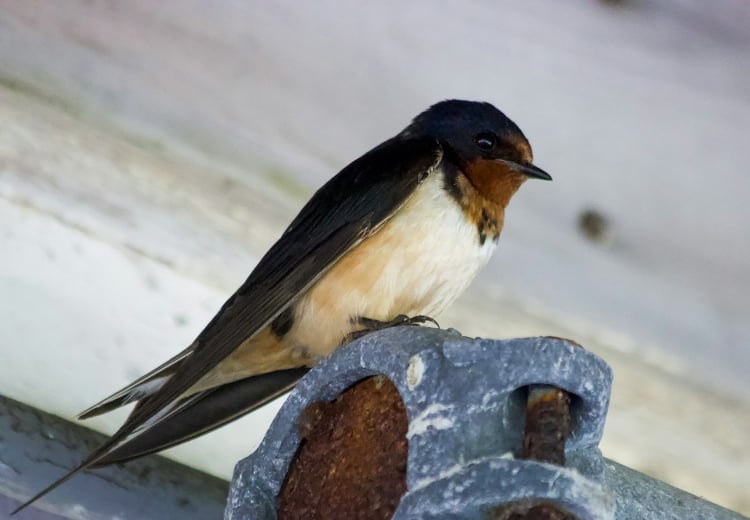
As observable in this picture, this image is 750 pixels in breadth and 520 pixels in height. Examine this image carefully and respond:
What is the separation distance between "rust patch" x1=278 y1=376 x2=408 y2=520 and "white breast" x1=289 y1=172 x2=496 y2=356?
0.36 meters

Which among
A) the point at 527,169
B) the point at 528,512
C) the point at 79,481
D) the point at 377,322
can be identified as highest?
the point at 527,169

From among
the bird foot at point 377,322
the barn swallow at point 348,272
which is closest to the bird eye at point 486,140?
the barn swallow at point 348,272

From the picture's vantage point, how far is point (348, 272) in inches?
48.4

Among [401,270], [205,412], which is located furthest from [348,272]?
[205,412]

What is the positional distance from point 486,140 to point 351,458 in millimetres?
685

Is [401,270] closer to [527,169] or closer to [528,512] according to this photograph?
[527,169]

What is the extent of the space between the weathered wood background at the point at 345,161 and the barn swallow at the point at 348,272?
0.13 metres

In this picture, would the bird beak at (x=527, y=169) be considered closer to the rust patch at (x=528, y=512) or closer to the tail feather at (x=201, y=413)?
the tail feather at (x=201, y=413)

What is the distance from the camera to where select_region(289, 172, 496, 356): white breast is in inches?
48.2

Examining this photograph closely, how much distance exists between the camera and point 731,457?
5.67ft

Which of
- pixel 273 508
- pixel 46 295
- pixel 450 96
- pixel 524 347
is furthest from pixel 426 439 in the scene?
pixel 46 295

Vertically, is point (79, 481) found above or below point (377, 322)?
below

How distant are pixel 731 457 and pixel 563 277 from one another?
0.51m

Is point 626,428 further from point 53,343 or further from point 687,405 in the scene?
point 53,343
